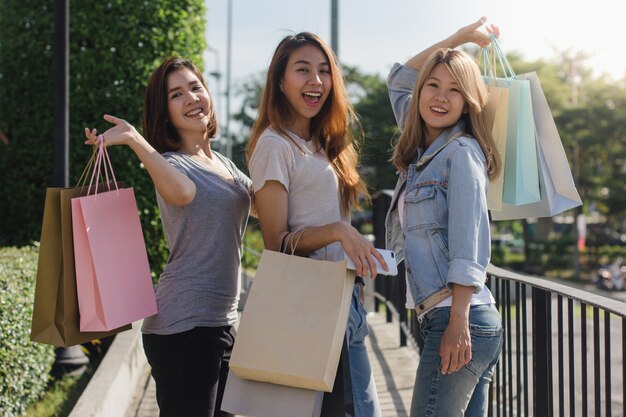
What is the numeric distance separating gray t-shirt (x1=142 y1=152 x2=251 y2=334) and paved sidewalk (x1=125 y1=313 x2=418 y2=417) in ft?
8.85

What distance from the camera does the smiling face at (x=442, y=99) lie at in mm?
2562

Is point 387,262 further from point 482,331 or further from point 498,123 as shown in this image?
point 498,123

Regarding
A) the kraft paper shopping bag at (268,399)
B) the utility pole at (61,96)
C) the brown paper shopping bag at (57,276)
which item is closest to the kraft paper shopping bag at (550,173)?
the kraft paper shopping bag at (268,399)

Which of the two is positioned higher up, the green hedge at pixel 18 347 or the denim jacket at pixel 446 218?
the denim jacket at pixel 446 218

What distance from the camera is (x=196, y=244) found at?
8.75 feet

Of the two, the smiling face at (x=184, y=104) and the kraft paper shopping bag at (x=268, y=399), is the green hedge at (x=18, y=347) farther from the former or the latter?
the kraft paper shopping bag at (x=268, y=399)

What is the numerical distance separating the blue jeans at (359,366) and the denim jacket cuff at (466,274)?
0.32m

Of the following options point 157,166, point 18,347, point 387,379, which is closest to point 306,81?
point 157,166

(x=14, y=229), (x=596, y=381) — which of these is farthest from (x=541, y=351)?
(x=14, y=229)

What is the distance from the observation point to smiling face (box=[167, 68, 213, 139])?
2.81 meters

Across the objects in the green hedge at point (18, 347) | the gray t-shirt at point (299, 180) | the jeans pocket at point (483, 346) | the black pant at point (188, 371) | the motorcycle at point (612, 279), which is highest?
the gray t-shirt at point (299, 180)

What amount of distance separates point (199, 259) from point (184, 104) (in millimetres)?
545

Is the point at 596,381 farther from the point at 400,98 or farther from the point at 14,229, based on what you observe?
the point at 14,229

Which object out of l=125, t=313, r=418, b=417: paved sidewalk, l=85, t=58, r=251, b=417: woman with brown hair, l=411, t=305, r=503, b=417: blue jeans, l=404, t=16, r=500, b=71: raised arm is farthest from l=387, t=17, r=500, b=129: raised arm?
l=125, t=313, r=418, b=417: paved sidewalk
